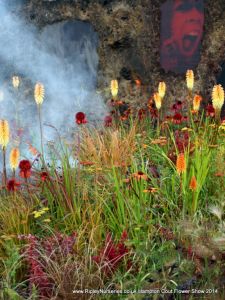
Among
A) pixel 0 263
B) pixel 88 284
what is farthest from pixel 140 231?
pixel 0 263

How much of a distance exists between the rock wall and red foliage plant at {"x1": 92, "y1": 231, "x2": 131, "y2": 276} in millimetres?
3800

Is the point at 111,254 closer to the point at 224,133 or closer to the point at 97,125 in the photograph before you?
the point at 224,133

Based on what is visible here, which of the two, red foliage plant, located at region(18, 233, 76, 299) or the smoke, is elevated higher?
the smoke

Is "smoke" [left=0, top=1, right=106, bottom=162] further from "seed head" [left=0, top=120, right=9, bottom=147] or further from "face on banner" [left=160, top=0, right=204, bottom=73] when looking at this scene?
"seed head" [left=0, top=120, right=9, bottom=147]

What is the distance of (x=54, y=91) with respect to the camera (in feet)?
24.5

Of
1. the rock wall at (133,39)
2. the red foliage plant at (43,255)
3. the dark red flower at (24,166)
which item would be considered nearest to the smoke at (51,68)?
the rock wall at (133,39)

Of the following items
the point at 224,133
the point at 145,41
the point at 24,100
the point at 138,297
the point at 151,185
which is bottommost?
the point at 138,297

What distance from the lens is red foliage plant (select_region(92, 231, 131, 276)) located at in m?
3.60

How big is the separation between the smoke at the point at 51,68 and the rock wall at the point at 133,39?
0.39ft

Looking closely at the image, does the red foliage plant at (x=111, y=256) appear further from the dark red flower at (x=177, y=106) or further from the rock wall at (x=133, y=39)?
the rock wall at (x=133, y=39)

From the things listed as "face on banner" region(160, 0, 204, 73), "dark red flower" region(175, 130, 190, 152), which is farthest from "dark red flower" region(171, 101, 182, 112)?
"face on banner" region(160, 0, 204, 73)

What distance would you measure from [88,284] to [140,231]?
619 millimetres

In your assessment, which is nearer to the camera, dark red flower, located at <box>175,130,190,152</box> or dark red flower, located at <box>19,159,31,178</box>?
dark red flower, located at <box>19,159,31,178</box>

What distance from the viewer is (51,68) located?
7.50 meters
